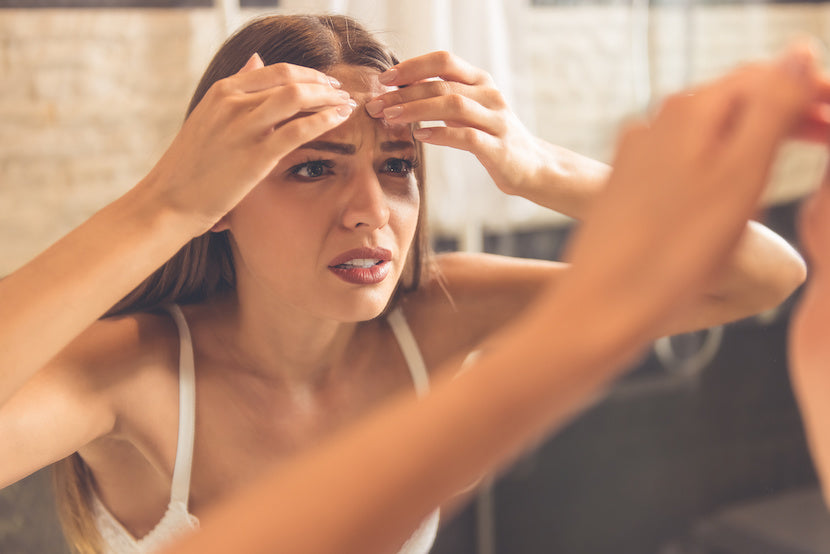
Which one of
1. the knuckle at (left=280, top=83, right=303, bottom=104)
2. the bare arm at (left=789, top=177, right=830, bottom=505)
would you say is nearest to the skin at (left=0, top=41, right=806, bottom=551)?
the knuckle at (left=280, top=83, right=303, bottom=104)

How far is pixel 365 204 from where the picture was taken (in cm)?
77

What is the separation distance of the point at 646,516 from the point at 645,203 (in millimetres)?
1783

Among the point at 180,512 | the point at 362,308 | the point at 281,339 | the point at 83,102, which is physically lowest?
the point at 180,512

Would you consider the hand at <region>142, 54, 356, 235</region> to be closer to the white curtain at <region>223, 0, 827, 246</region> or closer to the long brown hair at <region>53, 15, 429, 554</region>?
the long brown hair at <region>53, 15, 429, 554</region>

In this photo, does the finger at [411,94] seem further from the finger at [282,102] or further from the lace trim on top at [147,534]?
the lace trim on top at [147,534]

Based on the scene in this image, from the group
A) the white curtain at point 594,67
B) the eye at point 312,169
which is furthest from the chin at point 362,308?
the white curtain at point 594,67

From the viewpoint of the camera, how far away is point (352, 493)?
1.06 ft

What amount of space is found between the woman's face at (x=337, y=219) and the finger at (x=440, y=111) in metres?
0.04

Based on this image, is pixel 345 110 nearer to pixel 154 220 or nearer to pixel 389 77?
pixel 389 77

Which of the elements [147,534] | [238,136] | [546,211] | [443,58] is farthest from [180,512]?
[546,211]

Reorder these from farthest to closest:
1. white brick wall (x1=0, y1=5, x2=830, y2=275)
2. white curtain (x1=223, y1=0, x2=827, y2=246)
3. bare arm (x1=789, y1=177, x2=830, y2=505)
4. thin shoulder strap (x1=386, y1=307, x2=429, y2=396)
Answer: white curtain (x1=223, y1=0, x2=827, y2=246)
white brick wall (x1=0, y1=5, x2=830, y2=275)
thin shoulder strap (x1=386, y1=307, x2=429, y2=396)
bare arm (x1=789, y1=177, x2=830, y2=505)

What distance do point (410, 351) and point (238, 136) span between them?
44 cm

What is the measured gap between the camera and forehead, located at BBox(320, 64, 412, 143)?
778mm

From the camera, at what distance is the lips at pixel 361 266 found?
0.77 meters
